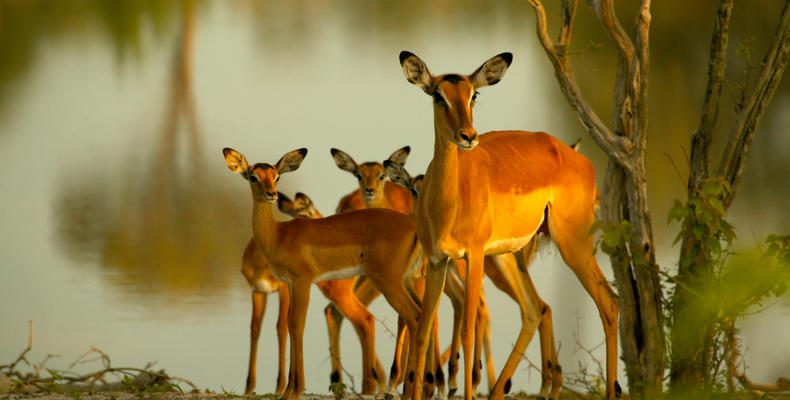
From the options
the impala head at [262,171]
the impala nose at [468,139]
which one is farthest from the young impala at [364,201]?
the impala nose at [468,139]

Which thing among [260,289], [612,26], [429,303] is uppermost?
[612,26]

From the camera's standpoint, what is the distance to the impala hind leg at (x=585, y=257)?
22.4 feet

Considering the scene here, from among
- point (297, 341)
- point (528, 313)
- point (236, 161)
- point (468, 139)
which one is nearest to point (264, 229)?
point (236, 161)

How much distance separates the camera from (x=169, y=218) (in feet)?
46.3

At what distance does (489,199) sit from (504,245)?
0.30 metres

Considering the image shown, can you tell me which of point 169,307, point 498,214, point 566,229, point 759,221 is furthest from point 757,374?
point 169,307

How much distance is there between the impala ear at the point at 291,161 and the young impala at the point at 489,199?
4.42ft

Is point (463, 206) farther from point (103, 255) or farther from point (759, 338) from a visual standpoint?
point (103, 255)

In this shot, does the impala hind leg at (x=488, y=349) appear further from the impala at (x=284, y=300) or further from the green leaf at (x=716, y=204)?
the green leaf at (x=716, y=204)

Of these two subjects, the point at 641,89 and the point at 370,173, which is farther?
the point at 370,173

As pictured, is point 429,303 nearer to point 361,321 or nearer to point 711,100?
point 361,321

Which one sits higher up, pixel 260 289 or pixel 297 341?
pixel 260 289

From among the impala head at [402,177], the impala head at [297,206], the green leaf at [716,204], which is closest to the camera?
the green leaf at [716,204]

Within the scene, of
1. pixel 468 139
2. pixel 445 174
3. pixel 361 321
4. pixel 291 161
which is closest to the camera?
pixel 468 139
